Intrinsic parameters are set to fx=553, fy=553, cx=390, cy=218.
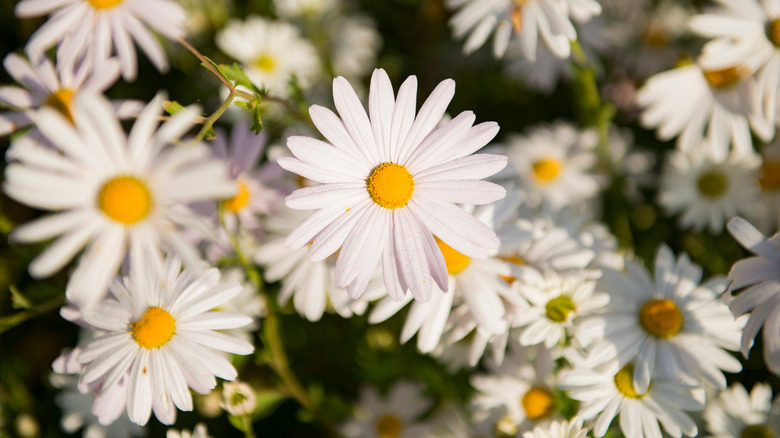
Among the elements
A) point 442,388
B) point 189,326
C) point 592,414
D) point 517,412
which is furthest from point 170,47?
point 592,414

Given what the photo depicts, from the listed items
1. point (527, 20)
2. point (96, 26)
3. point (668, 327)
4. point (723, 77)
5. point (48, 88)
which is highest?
point (96, 26)

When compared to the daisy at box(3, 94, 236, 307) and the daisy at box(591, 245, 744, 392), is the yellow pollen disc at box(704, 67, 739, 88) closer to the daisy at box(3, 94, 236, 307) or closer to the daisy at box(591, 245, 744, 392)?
Answer: the daisy at box(591, 245, 744, 392)

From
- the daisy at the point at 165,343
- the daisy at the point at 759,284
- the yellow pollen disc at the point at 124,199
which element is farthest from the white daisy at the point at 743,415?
the yellow pollen disc at the point at 124,199

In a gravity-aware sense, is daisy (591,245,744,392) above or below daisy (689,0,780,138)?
below

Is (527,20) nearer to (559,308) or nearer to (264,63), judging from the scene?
(559,308)

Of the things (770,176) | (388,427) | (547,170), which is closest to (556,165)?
(547,170)

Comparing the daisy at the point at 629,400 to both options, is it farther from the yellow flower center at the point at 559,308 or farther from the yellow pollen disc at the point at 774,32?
the yellow pollen disc at the point at 774,32

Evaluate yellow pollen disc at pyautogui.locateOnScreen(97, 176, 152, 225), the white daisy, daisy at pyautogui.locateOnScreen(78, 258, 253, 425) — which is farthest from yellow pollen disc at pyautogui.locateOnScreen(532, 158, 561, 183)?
yellow pollen disc at pyautogui.locateOnScreen(97, 176, 152, 225)
